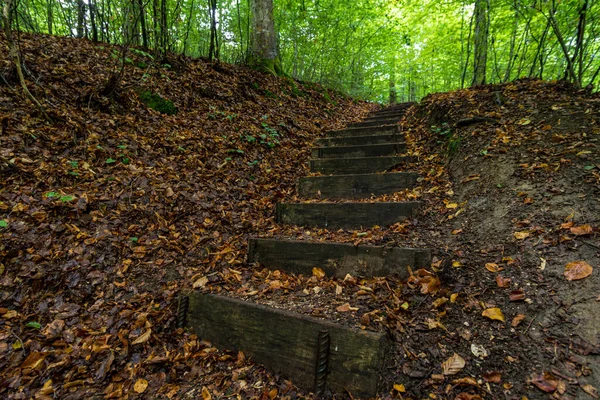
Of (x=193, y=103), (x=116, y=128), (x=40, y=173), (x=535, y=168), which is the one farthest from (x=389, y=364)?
(x=193, y=103)

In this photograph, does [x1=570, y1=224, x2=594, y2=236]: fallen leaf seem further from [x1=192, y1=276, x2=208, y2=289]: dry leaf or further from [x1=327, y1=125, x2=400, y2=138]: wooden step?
[x1=327, y1=125, x2=400, y2=138]: wooden step

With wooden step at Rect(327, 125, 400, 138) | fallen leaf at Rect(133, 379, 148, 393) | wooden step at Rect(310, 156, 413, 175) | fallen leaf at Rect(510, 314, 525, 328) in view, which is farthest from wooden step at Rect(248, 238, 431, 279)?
wooden step at Rect(327, 125, 400, 138)

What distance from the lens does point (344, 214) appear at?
120 inches

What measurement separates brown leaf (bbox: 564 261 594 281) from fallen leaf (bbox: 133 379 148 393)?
2691 millimetres

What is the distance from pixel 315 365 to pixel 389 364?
0.43m

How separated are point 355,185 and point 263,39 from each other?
5421mm

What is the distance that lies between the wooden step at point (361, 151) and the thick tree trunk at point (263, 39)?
340 centimetres

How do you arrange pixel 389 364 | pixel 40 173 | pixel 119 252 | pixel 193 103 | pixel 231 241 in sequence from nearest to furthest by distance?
pixel 389 364
pixel 119 252
pixel 40 173
pixel 231 241
pixel 193 103

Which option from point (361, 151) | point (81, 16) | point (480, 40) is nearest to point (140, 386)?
point (361, 151)

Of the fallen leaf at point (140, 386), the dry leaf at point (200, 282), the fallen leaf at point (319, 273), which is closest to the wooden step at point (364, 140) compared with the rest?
the fallen leaf at point (319, 273)

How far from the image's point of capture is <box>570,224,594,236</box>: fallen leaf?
1876 mm

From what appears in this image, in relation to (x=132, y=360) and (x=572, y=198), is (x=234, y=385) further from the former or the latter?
(x=572, y=198)

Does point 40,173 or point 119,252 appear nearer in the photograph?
point 119,252

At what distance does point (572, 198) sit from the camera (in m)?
2.16
